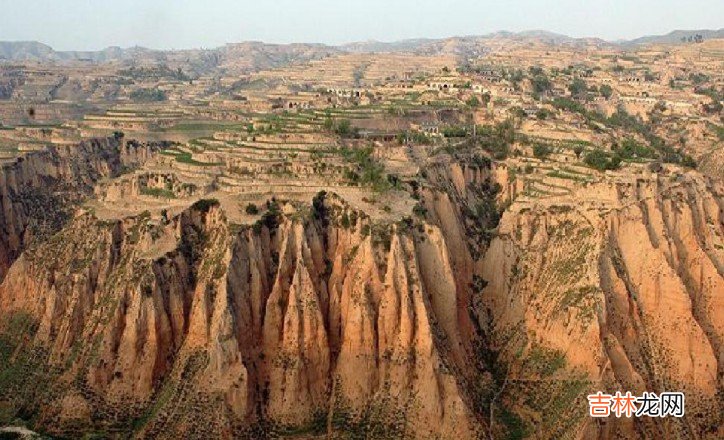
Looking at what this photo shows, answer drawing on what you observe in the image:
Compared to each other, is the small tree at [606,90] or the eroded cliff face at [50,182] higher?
the small tree at [606,90]

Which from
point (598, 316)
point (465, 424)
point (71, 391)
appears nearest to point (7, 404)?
point (71, 391)

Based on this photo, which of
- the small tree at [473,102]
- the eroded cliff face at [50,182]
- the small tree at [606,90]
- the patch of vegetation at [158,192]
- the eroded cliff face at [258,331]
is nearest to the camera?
Result: the eroded cliff face at [258,331]

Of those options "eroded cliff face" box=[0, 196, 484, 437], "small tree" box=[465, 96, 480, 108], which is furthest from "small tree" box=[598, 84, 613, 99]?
"eroded cliff face" box=[0, 196, 484, 437]

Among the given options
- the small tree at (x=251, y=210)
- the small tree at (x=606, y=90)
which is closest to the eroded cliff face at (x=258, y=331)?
the small tree at (x=251, y=210)

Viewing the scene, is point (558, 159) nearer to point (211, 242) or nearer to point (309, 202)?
point (309, 202)

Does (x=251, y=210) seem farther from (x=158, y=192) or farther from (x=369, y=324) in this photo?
(x=369, y=324)

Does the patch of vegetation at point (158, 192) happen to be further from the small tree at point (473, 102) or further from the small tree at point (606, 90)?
the small tree at point (606, 90)

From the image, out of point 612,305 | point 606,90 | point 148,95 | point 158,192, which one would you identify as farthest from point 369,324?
point 148,95

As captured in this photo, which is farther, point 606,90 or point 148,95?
point 148,95

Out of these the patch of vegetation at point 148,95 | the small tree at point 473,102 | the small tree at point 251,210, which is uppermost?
the small tree at point 473,102
